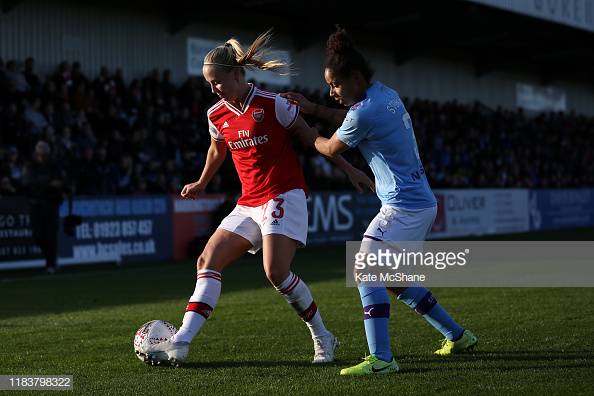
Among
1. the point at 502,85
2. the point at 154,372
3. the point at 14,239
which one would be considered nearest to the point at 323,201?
the point at 14,239

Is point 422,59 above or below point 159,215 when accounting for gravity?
above

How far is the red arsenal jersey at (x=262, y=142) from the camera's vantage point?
7.16 meters

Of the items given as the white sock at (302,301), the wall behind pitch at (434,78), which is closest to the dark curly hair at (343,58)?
the white sock at (302,301)

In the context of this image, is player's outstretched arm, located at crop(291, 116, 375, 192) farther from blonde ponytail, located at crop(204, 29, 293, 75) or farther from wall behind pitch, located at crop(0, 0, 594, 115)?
wall behind pitch, located at crop(0, 0, 594, 115)

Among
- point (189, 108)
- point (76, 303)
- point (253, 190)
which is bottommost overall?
point (76, 303)

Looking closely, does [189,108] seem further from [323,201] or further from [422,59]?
[422,59]

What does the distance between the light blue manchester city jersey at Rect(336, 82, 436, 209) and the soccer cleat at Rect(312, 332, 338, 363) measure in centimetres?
113

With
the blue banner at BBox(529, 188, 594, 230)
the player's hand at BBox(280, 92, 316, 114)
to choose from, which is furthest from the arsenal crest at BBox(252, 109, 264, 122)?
the blue banner at BBox(529, 188, 594, 230)

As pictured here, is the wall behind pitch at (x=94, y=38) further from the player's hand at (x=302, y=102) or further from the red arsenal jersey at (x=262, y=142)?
the player's hand at (x=302, y=102)

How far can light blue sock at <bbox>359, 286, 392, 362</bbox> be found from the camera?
6.54 metres

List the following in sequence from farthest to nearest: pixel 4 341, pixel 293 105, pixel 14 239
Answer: pixel 14 239 < pixel 4 341 < pixel 293 105

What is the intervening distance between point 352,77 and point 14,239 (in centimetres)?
1283

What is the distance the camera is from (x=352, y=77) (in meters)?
6.50

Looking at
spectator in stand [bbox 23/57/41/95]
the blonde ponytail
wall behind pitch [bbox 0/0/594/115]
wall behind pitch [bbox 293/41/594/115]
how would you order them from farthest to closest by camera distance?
1. wall behind pitch [bbox 293/41/594/115]
2. wall behind pitch [bbox 0/0/594/115]
3. spectator in stand [bbox 23/57/41/95]
4. the blonde ponytail
